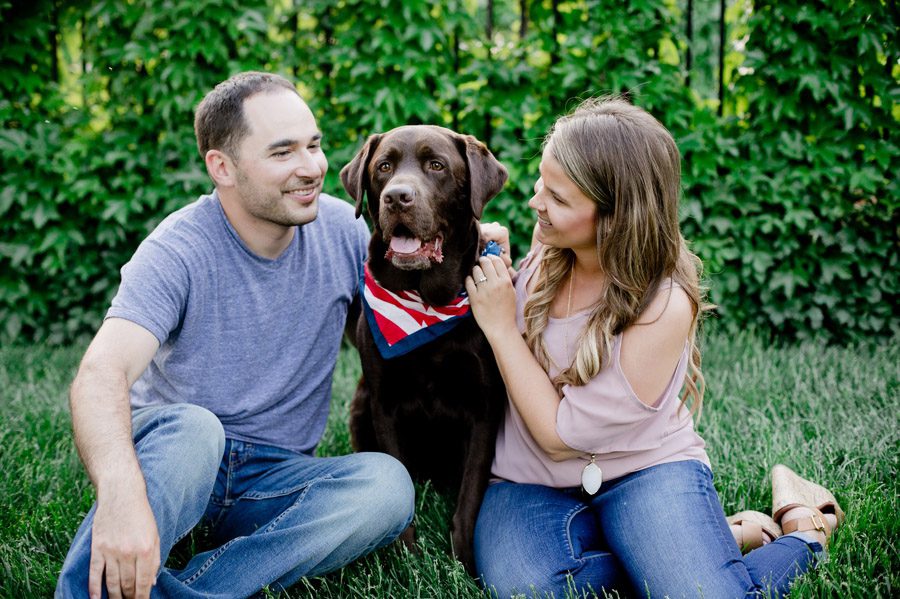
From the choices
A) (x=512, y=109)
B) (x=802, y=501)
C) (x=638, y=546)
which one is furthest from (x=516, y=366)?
(x=512, y=109)

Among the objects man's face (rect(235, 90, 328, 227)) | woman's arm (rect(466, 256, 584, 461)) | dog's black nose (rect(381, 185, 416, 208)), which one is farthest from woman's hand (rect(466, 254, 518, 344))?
man's face (rect(235, 90, 328, 227))

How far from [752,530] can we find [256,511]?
1.64 m

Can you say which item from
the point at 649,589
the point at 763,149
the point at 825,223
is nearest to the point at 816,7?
the point at 763,149

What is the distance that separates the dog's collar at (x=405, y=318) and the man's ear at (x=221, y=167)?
2.21ft

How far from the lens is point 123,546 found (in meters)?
1.94

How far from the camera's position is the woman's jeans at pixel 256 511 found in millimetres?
2129

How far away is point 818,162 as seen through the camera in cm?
457

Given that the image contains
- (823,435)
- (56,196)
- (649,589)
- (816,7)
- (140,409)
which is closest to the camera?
(649,589)

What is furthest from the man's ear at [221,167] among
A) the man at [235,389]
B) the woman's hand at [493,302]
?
the woman's hand at [493,302]

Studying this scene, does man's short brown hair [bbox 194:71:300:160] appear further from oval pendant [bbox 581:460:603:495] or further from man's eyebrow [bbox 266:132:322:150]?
oval pendant [bbox 581:460:603:495]

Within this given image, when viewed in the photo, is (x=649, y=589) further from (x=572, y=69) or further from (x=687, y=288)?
(x=572, y=69)

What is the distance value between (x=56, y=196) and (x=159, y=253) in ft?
9.41

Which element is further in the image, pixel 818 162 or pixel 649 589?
pixel 818 162

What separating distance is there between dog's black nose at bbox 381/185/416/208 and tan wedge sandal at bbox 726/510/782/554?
1508 mm
